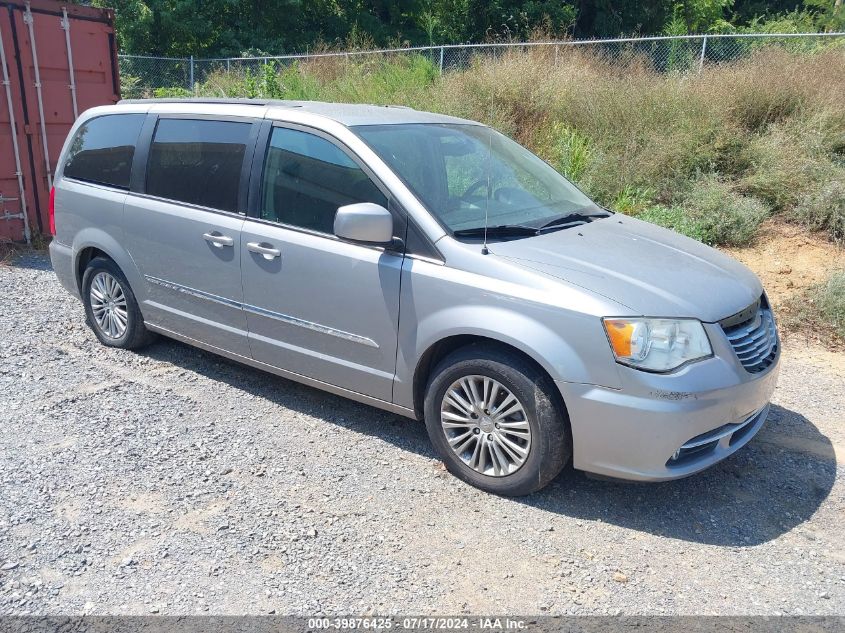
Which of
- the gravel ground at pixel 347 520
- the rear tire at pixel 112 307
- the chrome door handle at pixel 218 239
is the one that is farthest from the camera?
the rear tire at pixel 112 307

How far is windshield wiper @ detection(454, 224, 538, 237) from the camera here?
3781 millimetres

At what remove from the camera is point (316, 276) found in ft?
13.3

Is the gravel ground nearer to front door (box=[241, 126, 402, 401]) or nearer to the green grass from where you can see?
front door (box=[241, 126, 402, 401])

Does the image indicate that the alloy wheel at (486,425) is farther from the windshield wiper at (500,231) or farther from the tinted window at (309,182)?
the tinted window at (309,182)

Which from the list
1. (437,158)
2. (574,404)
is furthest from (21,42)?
(574,404)

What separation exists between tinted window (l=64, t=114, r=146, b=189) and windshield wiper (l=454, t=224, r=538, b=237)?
2.82 metres

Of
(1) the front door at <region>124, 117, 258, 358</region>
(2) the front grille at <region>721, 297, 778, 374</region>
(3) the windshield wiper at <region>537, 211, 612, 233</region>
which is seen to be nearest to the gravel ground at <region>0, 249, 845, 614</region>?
(1) the front door at <region>124, 117, 258, 358</region>

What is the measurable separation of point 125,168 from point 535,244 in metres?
3.22

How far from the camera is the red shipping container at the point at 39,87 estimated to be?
8.48m

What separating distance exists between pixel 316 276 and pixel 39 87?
6.81m

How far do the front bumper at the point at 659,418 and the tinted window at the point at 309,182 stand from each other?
1595 mm

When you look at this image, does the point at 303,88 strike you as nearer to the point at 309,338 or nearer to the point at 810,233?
the point at 810,233

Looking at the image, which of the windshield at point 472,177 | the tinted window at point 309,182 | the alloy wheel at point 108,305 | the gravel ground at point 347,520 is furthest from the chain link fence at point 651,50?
the alloy wheel at point 108,305

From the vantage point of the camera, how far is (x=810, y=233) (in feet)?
25.2
